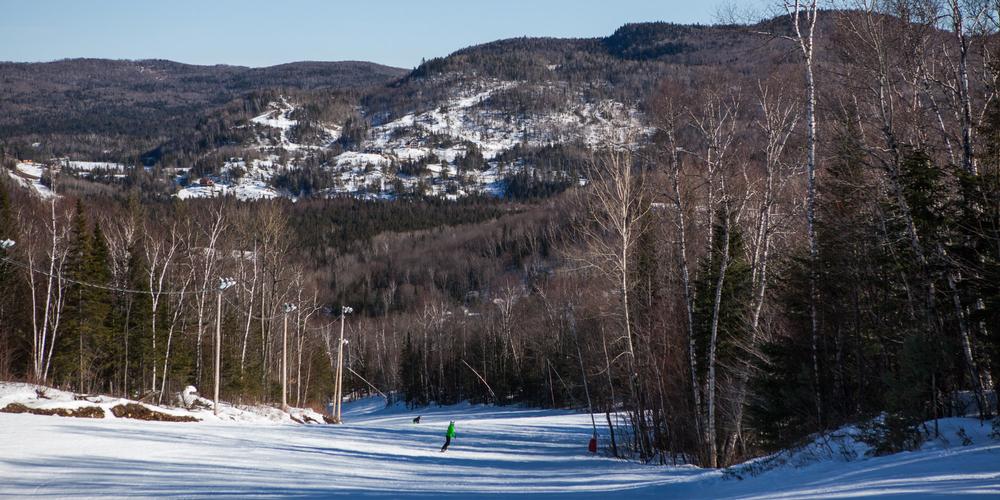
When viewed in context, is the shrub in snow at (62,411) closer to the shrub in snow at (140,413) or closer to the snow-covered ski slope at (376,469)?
the shrub in snow at (140,413)

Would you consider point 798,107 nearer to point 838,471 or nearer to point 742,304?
point 742,304

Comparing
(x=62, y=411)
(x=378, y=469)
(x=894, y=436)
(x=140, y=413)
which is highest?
(x=894, y=436)

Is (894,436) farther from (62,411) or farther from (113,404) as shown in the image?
(113,404)

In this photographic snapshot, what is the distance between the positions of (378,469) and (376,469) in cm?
7

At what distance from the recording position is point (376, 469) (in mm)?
19234

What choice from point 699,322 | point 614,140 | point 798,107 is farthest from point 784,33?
point 699,322

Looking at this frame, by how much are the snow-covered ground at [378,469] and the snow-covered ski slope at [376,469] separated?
0.03 m

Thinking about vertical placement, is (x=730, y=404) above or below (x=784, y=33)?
below

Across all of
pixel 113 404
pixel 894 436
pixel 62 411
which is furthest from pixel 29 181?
pixel 894 436

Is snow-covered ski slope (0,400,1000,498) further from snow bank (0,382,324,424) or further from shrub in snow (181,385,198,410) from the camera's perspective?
shrub in snow (181,385,198,410)

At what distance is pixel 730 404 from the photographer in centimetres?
2066

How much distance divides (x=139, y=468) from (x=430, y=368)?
237 feet

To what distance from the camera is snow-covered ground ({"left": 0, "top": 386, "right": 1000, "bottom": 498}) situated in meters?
9.04

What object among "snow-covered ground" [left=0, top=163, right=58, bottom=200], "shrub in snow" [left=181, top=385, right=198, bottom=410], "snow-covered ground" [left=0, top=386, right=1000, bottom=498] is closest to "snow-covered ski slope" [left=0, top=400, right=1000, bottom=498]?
"snow-covered ground" [left=0, top=386, right=1000, bottom=498]
